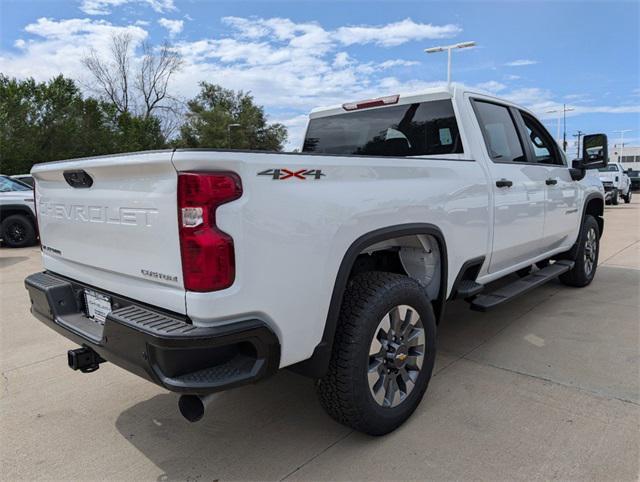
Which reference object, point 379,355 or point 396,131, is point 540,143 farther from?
point 379,355

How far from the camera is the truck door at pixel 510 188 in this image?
143 inches

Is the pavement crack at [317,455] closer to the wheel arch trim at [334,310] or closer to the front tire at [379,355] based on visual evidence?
the front tire at [379,355]

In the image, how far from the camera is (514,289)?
13.0ft

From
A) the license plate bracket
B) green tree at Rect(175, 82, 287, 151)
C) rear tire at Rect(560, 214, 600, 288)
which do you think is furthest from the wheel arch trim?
green tree at Rect(175, 82, 287, 151)

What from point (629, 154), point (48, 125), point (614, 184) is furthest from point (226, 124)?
point (629, 154)

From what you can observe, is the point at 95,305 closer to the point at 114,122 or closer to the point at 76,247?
the point at 76,247

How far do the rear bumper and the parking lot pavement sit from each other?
2.30ft

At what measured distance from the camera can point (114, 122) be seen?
32281mm

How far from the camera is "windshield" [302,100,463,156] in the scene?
364 cm

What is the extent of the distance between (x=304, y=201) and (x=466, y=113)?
2.02m

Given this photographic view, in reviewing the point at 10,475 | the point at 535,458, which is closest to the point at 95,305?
the point at 10,475

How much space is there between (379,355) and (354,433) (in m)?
0.50

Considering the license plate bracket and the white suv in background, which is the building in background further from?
the license plate bracket

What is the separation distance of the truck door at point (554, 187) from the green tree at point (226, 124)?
1691 inches
